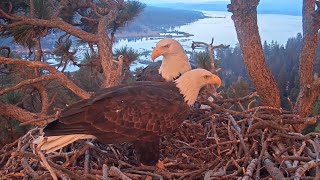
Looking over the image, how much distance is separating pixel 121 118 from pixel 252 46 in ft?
6.59

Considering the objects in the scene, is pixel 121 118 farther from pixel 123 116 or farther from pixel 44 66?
pixel 44 66

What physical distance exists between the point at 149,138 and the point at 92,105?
1.39ft

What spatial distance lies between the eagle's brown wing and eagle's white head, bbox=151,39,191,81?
2.96 feet

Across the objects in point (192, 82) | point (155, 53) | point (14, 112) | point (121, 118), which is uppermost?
point (155, 53)

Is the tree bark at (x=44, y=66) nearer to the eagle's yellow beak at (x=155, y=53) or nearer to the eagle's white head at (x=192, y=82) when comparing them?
the eagle's yellow beak at (x=155, y=53)

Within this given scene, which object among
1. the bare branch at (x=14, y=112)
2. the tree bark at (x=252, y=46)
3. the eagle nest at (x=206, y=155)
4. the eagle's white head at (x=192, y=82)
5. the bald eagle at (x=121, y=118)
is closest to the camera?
the eagle nest at (x=206, y=155)

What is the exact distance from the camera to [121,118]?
2604mm

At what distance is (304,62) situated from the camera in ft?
14.3

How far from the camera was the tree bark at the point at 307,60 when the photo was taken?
4.29 m

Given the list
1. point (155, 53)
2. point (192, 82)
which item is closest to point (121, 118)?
point (192, 82)

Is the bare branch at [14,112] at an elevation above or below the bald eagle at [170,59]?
below

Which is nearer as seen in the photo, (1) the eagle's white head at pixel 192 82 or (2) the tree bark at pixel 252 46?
(1) the eagle's white head at pixel 192 82

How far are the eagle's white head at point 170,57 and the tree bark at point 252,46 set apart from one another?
2.78 ft

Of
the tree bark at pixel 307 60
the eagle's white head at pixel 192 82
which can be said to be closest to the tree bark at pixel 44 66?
the eagle's white head at pixel 192 82
